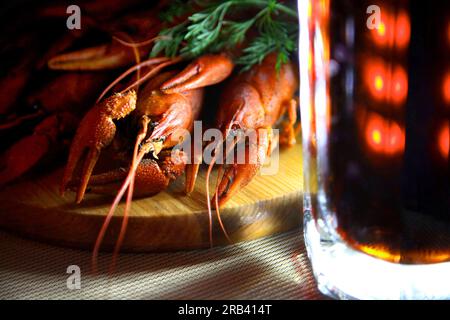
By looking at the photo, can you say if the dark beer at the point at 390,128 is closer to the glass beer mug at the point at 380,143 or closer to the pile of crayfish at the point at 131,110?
the glass beer mug at the point at 380,143

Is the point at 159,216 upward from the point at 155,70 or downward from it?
downward

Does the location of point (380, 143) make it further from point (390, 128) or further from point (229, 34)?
point (229, 34)

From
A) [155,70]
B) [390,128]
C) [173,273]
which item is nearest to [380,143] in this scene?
[390,128]

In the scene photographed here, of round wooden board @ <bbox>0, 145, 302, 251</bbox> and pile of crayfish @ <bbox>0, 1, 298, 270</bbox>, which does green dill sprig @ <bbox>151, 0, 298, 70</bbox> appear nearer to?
pile of crayfish @ <bbox>0, 1, 298, 270</bbox>

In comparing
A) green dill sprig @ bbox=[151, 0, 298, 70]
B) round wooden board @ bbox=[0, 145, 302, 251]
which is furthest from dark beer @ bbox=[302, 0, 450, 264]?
green dill sprig @ bbox=[151, 0, 298, 70]

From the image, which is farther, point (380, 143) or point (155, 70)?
point (155, 70)

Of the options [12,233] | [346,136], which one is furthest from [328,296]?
[12,233]
